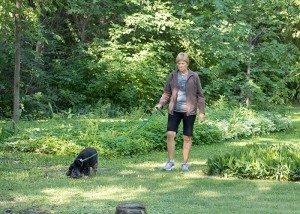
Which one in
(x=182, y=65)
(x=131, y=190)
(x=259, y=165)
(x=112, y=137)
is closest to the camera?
(x=131, y=190)

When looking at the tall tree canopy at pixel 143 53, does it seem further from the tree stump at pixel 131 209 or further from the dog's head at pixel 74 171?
the tree stump at pixel 131 209

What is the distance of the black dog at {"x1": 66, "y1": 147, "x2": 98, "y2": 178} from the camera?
8.61m

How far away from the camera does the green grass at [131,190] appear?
6734mm

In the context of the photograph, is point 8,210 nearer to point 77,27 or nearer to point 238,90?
point 238,90

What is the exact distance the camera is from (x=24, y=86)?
20250mm

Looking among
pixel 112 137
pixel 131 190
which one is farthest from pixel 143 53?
pixel 131 190

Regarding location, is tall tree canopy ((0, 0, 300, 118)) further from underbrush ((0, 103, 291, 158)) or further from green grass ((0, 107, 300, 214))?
green grass ((0, 107, 300, 214))

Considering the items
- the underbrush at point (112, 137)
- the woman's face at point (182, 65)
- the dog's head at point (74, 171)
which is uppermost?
the woman's face at point (182, 65)

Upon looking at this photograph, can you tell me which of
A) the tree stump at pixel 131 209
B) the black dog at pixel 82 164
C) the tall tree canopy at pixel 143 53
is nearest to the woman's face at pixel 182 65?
the black dog at pixel 82 164

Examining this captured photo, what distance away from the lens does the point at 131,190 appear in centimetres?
777

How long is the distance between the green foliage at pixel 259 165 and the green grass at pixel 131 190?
0.25m

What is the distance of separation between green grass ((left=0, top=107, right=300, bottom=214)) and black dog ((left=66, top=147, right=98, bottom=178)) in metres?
0.16

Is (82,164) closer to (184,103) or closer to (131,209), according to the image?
(184,103)

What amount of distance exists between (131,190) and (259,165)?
81.8 inches
